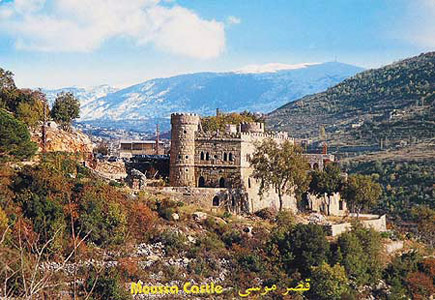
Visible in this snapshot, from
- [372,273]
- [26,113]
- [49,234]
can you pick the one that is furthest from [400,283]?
[26,113]

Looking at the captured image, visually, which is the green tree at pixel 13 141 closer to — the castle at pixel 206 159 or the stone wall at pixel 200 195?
the stone wall at pixel 200 195

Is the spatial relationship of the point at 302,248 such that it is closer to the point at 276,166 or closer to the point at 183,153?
the point at 276,166

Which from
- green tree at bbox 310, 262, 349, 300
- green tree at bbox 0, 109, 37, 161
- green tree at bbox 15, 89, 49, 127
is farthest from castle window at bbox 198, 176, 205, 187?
green tree at bbox 15, 89, 49, 127

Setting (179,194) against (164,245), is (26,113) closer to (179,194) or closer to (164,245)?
(179,194)

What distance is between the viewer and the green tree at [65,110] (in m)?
54.5

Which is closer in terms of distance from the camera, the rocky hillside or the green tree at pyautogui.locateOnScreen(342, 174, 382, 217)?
the rocky hillside

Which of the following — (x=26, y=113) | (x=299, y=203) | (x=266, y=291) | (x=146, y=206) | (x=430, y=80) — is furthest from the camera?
(x=430, y=80)

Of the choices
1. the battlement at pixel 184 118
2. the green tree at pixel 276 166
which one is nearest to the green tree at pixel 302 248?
the green tree at pixel 276 166

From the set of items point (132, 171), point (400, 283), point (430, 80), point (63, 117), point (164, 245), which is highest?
point (430, 80)

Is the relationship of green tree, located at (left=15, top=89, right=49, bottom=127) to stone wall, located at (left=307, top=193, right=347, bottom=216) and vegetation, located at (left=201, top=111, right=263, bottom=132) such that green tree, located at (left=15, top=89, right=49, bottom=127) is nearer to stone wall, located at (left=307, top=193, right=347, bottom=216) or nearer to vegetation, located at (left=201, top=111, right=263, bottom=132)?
vegetation, located at (left=201, top=111, right=263, bottom=132)

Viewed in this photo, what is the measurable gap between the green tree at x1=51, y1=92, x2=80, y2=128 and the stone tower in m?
13.3

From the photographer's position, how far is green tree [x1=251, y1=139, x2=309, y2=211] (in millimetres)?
43906

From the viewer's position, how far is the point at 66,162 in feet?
136

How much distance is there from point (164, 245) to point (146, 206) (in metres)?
3.08
